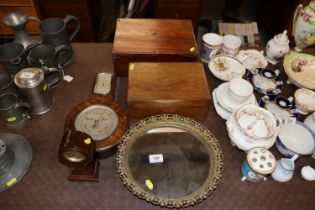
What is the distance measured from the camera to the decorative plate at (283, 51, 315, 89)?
1.35 m

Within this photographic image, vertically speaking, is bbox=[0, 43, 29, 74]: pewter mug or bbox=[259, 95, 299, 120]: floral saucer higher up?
bbox=[0, 43, 29, 74]: pewter mug

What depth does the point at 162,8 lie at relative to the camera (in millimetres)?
2496

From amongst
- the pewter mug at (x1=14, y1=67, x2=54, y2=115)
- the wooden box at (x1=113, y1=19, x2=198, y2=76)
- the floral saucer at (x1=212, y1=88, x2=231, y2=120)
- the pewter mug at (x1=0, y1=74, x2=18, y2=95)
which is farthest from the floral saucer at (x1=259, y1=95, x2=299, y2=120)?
the pewter mug at (x1=0, y1=74, x2=18, y2=95)

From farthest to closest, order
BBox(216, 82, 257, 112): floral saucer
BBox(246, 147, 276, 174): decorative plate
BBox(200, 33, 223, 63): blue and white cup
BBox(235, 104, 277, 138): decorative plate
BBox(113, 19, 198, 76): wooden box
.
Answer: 1. BBox(200, 33, 223, 63): blue and white cup
2. BBox(113, 19, 198, 76): wooden box
3. BBox(216, 82, 257, 112): floral saucer
4. BBox(235, 104, 277, 138): decorative plate
5. BBox(246, 147, 276, 174): decorative plate

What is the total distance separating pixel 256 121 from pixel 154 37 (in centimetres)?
64

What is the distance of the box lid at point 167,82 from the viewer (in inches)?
43.7

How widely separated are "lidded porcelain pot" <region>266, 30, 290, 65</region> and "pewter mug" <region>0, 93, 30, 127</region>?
122 centimetres

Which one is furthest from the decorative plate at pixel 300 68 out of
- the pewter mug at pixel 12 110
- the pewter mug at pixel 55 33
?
the pewter mug at pixel 12 110

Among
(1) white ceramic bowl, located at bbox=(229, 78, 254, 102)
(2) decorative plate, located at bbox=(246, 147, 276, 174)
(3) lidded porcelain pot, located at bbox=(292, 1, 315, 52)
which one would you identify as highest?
(3) lidded porcelain pot, located at bbox=(292, 1, 315, 52)

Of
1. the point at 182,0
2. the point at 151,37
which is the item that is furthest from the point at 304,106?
the point at 182,0

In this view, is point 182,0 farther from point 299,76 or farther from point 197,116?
point 197,116

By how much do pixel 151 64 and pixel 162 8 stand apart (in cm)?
145

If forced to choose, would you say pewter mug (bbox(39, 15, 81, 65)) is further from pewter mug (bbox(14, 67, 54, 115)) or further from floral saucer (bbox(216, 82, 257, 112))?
floral saucer (bbox(216, 82, 257, 112))

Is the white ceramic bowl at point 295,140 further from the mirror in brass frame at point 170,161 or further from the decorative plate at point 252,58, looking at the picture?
the decorative plate at point 252,58
